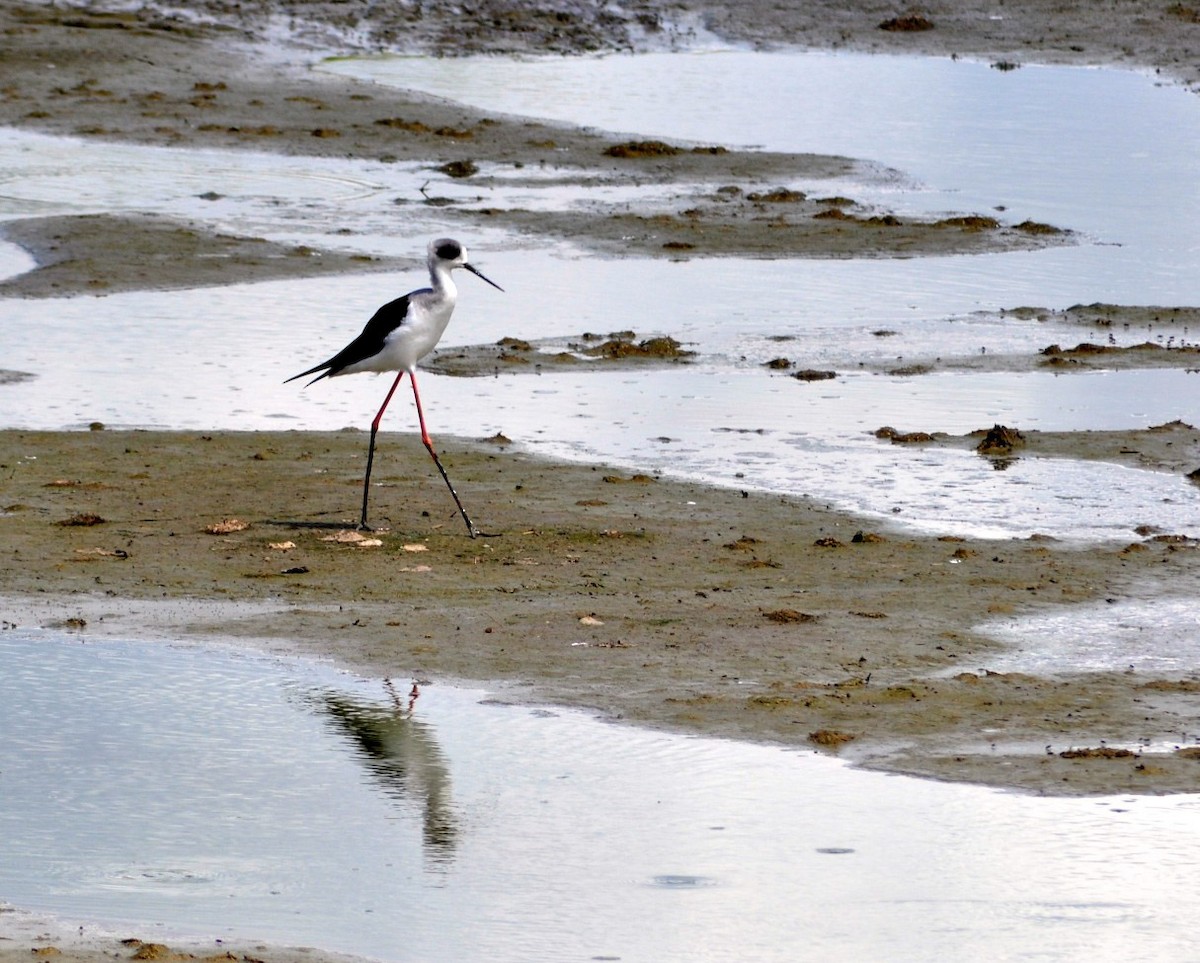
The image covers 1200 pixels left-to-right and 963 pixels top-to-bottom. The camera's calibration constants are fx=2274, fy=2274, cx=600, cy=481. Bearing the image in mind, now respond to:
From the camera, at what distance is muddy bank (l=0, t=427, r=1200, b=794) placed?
26.2 feet

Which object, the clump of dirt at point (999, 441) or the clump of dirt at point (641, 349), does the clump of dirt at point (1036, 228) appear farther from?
the clump of dirt at point (999, 441)

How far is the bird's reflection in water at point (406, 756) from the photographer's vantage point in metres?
6.77

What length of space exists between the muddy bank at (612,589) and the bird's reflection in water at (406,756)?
448 millimetres

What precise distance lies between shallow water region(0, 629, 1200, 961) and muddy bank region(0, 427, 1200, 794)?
41 centimetres

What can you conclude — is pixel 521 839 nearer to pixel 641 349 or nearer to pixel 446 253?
pixel 446 253

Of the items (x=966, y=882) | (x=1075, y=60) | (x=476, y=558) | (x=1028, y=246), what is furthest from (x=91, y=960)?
(x=1075, y=60)

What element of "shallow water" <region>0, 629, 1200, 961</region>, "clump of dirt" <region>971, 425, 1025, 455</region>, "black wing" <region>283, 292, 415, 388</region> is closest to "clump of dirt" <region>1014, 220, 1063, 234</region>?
"clump of dirt" <region>971, 425, 1025, 455</region>

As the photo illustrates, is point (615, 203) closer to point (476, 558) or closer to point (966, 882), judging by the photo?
point (476, 558)

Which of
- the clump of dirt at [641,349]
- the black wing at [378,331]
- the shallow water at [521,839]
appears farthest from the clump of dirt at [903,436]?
the shallow water at [521,839]

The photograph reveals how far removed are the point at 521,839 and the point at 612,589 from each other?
10.4 feet

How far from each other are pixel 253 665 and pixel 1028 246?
518 inches

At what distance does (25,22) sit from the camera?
3034cm

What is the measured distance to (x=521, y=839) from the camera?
6691mm

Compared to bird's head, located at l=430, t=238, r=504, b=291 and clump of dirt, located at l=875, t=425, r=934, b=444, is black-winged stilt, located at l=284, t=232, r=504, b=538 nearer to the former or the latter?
bird's head, located at l=430, t=238, r=504, b=291
